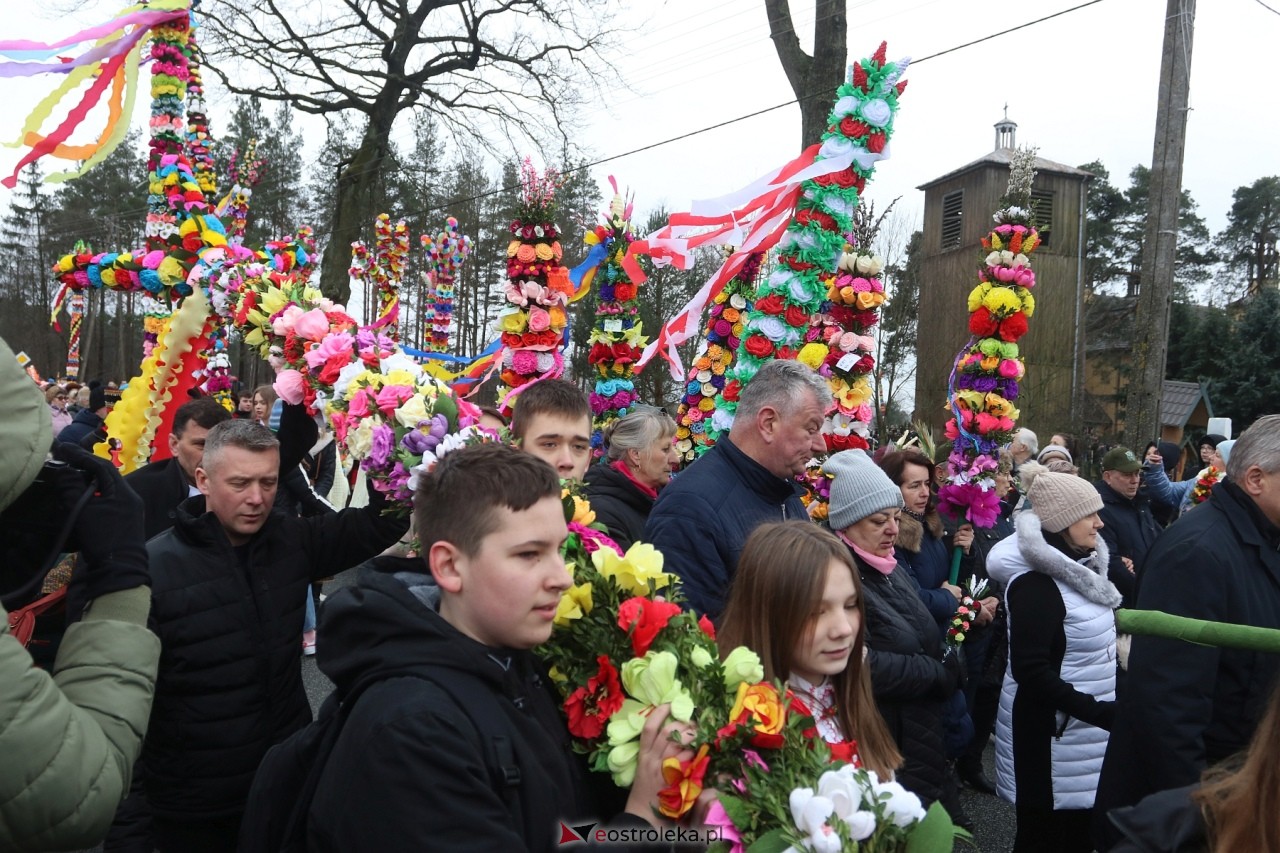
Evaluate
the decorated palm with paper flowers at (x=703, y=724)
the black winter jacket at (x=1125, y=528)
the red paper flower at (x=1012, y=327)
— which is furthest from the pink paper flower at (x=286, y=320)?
the black winter jacket at (x=1125, y=528)

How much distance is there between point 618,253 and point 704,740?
7.07m

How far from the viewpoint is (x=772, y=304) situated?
623 centimetres

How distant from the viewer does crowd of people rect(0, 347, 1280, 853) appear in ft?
4.44

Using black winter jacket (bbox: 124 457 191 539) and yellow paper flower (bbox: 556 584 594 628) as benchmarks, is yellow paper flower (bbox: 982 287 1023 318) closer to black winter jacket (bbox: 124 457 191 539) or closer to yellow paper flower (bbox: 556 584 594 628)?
yellow paper flower (bbox: 556 584 594 628)

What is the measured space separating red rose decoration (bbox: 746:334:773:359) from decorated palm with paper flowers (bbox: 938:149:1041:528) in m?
1.27

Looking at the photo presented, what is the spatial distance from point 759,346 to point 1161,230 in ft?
16.8

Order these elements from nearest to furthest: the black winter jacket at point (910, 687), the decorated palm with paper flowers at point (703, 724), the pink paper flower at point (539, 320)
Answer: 1. the decorated palm with paper flowers at point (703, 724)
2. the black winter jacket at point (910, 687)
3. the pink paper flower at point (539, 320)

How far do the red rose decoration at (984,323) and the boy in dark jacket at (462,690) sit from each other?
4809mm

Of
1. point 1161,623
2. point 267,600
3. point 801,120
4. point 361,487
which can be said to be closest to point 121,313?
point 361,487

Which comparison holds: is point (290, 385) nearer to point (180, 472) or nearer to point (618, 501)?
point (618, 501)

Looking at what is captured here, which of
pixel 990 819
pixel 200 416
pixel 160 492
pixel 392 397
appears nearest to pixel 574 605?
pixel 392 397

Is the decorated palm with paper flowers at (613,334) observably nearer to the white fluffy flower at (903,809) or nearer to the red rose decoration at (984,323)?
the red rose decoration at (984,323)

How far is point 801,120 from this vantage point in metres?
9.10

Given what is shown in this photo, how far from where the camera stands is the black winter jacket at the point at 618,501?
3.61 metres
